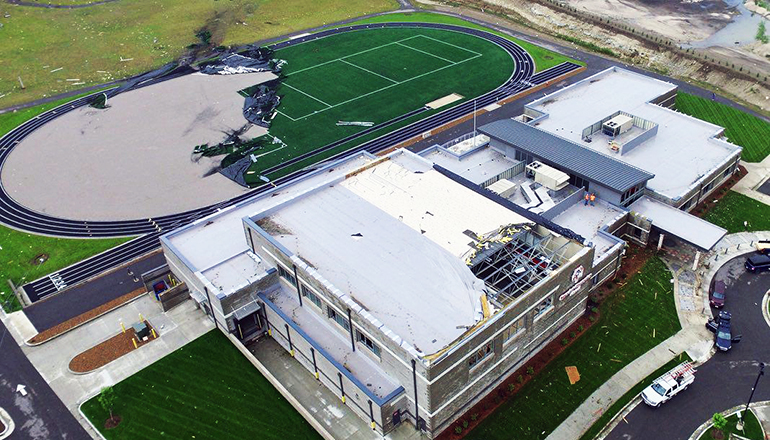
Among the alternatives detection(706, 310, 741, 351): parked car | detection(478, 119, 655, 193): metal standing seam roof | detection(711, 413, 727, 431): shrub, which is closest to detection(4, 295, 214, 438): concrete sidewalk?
detection(478, 119, 655, 193): metal standing seam roof

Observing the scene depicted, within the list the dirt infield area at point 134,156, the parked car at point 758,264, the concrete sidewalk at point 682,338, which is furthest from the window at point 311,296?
the parked car at point 758,264

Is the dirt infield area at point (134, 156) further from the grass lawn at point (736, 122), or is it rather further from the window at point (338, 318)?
the grass lawn at point (736, 122)

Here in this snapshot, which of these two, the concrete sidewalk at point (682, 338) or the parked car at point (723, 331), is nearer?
the concrete sidewalk at point (682, 338)

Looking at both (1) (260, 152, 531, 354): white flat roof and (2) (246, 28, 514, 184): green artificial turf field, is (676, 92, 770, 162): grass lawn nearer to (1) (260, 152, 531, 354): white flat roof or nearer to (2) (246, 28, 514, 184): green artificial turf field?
(2) (246, 28, 514, 184): green artificial turf field

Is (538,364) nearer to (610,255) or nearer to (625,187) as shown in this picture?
(610,255)

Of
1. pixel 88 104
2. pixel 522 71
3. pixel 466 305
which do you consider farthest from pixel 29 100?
pixel 466 305
